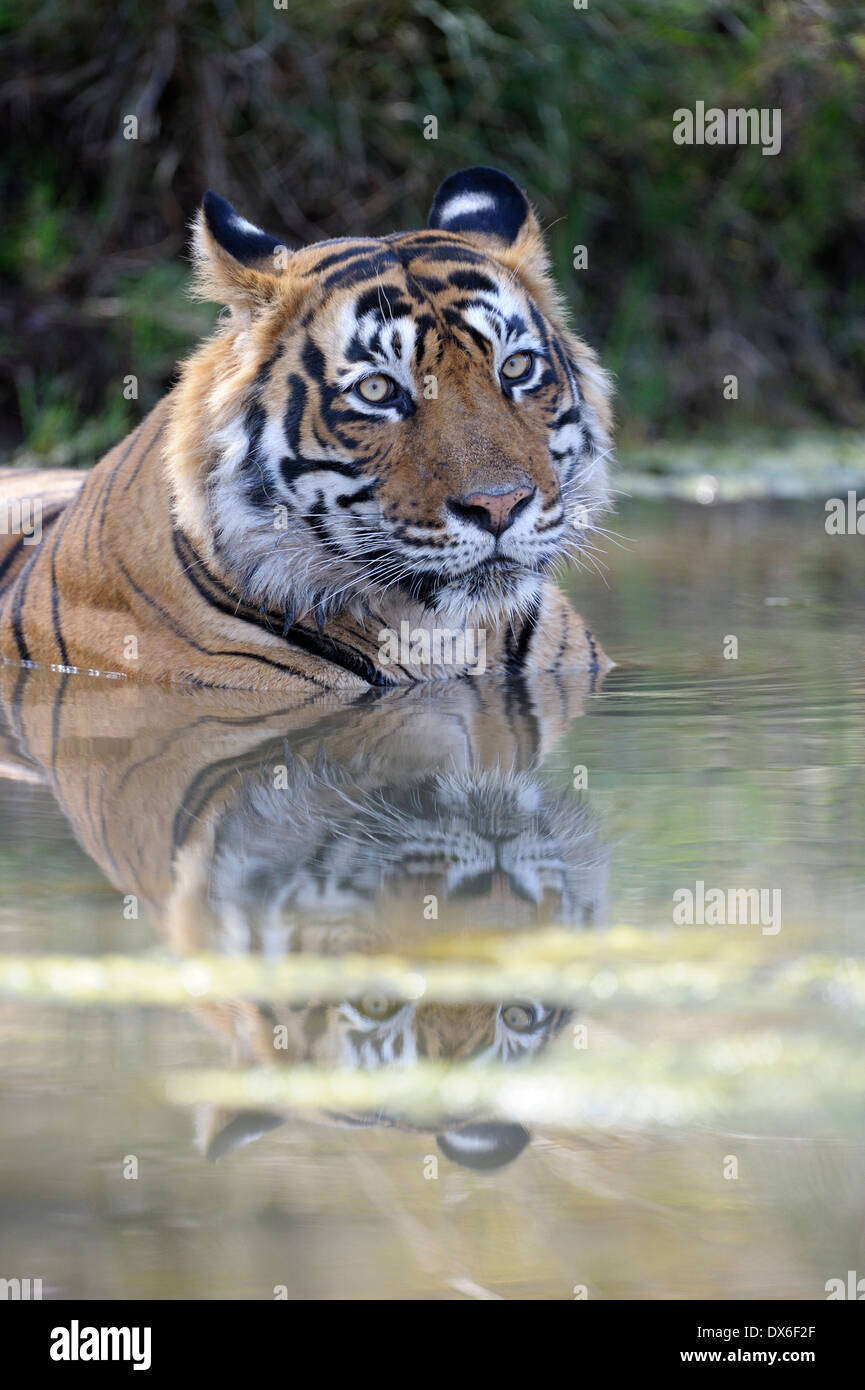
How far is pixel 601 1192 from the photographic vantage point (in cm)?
185

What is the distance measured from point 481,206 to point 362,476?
1.04m

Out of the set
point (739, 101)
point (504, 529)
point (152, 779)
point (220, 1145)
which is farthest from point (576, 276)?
Result: point (220, 1145)

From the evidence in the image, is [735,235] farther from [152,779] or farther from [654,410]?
[152,779]

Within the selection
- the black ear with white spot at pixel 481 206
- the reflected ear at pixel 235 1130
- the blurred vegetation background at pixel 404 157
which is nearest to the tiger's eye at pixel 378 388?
the black ear with white spot at pixel 481 206

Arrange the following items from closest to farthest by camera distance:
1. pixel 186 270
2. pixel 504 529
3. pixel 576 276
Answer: pixel 504 529
pixel 186 270
pixel 576 276

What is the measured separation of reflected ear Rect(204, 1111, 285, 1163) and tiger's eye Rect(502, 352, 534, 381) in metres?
2.69

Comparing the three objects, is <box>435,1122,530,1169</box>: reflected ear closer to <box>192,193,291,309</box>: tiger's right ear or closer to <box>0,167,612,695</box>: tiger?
<box>0,167,612,695</box>: tiger

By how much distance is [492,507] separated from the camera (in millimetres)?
4129

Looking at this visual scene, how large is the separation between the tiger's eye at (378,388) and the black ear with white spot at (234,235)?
0.47 m

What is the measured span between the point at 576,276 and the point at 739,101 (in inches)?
67.4

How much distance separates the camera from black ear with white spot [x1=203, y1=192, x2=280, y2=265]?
14.9 ft

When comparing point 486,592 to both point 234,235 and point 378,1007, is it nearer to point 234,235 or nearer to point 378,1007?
point 234,235

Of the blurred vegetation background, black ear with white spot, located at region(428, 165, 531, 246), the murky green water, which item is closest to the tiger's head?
black ear with white spot, located at region(428, 165, 531, 246)

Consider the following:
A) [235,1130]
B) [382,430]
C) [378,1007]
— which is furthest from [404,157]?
A: [235,1130]
